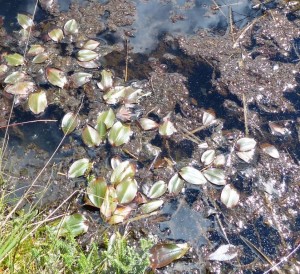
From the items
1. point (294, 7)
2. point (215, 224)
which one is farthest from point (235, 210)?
point (294, 7)

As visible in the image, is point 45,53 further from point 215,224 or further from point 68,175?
point 215,224

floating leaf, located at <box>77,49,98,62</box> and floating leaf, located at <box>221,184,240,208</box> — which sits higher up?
floating leaf, located at <box>77,49,98,62</box>

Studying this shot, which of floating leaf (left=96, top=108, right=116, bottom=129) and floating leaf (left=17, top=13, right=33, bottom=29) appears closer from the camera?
floating leaf (left=96, top=108, right=116, bottom=129)

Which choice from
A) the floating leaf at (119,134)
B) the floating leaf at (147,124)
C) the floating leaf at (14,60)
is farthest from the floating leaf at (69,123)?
the floating leaf at (14,60)

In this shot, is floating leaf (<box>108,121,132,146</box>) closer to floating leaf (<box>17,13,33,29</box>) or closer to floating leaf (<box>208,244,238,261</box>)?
floating leaf (<box>208,244,238,261</box>)

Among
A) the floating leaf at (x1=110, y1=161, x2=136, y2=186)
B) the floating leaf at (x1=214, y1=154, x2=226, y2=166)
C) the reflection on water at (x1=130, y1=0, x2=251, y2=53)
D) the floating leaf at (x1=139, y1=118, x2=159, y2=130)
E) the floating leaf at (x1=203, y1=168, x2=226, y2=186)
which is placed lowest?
the floating leaf at (x1=110, y1=161, x2=136, y2=186)

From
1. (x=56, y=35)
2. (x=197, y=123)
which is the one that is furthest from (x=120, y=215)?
(x=56, y=35)

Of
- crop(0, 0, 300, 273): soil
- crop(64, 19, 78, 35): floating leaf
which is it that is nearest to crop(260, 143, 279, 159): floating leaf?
crop(0, 0, 300, 273): soil
